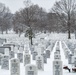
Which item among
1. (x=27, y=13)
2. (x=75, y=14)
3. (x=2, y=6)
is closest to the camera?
(x=27, y=13)

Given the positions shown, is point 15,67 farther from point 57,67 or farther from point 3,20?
point 3,20

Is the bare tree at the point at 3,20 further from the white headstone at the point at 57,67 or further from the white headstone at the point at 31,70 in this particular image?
the white headstone at the point at 31,70

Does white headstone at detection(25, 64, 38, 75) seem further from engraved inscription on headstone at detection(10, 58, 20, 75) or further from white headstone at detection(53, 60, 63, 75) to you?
engraved inscription on headstone at detection(10, 58, 20, 75)

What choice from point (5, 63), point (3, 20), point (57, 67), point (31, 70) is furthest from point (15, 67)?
point (3, 20)

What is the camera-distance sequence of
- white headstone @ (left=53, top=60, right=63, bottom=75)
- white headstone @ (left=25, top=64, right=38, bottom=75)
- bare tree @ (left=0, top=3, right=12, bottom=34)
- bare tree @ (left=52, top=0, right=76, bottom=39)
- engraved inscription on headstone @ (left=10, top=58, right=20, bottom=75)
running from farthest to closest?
Result: 1. bare tree @ (left=0, top=3, right=12, bottom=34)
2. bare tree @ (left=52, top=0, right=76, bottom=39)
3. engraved inscription on headstone @ (left=10, top=58, right=20, bottom=75)
4. white headstone @ (left=53, top=60, right=63, bottom=75)
5. white headstone @ (left=25, top=64, right=38, bottom=75)

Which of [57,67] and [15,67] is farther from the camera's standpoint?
[15,67]

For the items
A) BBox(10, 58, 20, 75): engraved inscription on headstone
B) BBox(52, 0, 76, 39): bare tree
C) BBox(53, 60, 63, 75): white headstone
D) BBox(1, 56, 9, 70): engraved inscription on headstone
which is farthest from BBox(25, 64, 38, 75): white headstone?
BBox(52, 0, 76, 39): bare tree

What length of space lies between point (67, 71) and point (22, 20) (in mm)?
24345

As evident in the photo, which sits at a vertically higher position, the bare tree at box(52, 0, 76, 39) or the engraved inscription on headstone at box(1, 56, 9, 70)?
the bare tree at box(52, 0, 76, 39)

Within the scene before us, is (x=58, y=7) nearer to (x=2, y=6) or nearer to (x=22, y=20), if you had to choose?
(x=22, y=20)

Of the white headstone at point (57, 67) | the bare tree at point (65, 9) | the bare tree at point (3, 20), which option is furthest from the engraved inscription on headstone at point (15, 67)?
the bare tree at point (3, 20)

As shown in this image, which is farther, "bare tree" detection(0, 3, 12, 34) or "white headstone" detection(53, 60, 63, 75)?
"bare tree" detection(0, 3, 12, 34)

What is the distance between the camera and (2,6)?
59.5 meters

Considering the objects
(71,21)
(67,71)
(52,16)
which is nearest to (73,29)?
(71,21)
